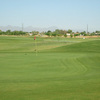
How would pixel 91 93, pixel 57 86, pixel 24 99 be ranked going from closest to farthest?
pixel 24 99, pixel 91 93, pixel 57 86

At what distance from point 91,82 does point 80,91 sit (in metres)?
2.32

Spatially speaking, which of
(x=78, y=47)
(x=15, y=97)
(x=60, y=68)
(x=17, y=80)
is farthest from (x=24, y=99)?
(x=78, y=47)

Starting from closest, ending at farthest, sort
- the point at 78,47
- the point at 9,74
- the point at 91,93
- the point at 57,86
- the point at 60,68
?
the point at 91,93
the point at 57,86
the point at 9,74
the point at 60,68
the point at 78,47

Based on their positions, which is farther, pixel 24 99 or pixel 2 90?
pixel 2 90

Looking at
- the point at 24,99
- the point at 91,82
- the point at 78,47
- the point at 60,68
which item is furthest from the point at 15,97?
Result: the point at 78,47

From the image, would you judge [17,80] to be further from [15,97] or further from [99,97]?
[99,97]

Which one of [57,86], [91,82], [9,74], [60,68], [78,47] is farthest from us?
[78,47]

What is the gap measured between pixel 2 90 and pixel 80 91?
11.5 ft

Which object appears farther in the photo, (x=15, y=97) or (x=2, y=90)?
(x=2, y=90)

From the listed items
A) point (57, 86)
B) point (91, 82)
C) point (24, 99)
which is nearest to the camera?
point (24, 99)

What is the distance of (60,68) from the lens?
679 inches

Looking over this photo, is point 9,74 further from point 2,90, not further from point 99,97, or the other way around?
Answer: point 99,97

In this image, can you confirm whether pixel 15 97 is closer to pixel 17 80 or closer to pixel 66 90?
pixel 66 90

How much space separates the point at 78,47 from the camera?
40750 mm
